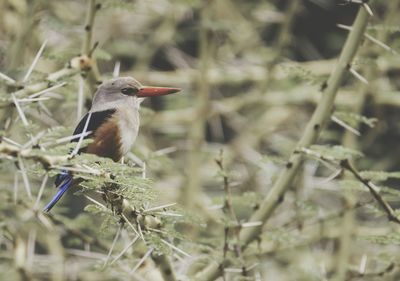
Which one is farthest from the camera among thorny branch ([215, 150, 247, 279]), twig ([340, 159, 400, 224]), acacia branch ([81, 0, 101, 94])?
acacia branch ([81, 0, 101, 94])

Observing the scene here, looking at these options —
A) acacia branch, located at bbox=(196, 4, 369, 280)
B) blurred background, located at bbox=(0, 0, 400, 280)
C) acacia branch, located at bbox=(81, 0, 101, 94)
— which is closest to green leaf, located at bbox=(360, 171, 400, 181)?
blurred background, located at bbox=(0, 0, 400, 280)

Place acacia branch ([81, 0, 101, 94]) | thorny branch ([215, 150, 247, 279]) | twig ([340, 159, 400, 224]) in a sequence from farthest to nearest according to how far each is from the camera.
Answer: acacia branch ([81, 0, 101, 94])
thorny branch ([215, 150, 247, 279])
twig ([340, 159, 400, 224])

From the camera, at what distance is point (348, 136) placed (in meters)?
4.46

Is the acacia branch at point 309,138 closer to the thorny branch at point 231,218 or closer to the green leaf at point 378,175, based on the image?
the thorny branch at point 231,218

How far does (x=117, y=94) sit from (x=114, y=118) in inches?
7.0

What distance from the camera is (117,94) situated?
3.03 metres

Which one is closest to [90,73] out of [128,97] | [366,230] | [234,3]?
[128,97]

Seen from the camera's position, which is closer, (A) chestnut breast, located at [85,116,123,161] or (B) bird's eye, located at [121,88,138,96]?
(A) chestnut breast, located at [85,116,123,161]

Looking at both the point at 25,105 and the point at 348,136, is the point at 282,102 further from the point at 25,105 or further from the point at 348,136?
the point at 25,105

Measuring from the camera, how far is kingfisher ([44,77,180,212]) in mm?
2830

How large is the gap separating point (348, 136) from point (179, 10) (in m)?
2.12

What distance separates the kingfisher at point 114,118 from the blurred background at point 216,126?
92mm

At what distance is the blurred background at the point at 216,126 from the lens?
3.01 metres

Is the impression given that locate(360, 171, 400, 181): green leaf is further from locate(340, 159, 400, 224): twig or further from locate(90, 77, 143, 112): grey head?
locate(90, 77, 143, 112): grey head
